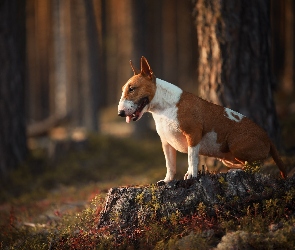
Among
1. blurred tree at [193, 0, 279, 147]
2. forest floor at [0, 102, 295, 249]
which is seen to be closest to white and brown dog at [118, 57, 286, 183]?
forest floor at [0, 102, 295, 249]

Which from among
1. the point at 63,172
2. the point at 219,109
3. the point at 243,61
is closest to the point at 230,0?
the point at 243,61

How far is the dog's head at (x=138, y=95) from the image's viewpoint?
696 cm

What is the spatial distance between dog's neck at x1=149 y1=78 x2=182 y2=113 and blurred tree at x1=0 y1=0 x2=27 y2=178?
26.1 feet

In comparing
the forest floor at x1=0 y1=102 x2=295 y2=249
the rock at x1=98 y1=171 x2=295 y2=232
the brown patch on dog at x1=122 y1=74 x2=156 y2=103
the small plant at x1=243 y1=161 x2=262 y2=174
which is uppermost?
the brown patch on dog at x1=122 y1=74 x2=156 y2=103

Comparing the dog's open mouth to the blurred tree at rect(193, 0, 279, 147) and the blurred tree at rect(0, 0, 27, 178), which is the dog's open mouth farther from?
the blurred tree at rect(0, 0, 27, 178)

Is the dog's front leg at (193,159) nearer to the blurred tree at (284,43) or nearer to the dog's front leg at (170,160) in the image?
the dog's front leg at (170,160)

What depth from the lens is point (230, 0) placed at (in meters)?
10.0

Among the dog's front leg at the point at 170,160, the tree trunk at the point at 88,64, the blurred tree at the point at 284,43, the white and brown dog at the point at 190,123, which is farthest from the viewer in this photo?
the blurred tree at the point at 284,43

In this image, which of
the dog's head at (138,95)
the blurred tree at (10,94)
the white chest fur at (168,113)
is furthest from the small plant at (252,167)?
the blurred tree at (10,94)

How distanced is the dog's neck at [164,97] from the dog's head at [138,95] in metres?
0.07

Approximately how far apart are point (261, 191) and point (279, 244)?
1073mm

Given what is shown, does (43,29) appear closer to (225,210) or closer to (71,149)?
(71,149)

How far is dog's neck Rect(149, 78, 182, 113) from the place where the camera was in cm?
713

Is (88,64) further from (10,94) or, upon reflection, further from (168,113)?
(168,113)
